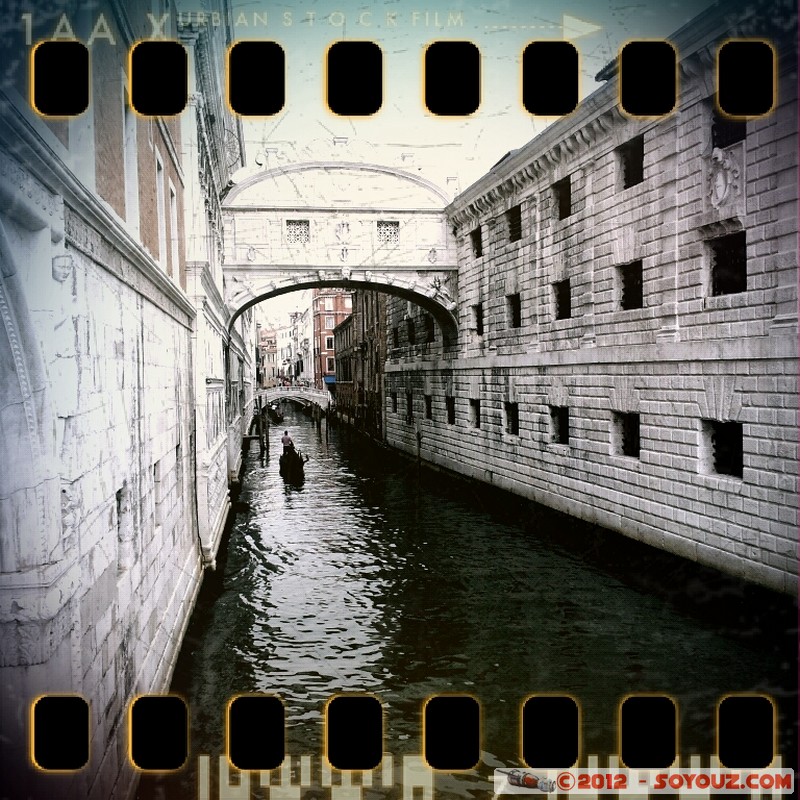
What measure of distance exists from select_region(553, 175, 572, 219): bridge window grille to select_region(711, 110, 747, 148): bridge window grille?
472 cm

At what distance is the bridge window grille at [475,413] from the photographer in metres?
20.1

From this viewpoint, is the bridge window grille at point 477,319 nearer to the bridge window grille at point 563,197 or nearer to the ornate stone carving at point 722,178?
the bridge window grille at point 563,197

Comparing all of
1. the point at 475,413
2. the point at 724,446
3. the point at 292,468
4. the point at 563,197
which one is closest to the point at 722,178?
the point at 724,446

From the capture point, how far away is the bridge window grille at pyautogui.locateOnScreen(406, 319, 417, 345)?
26812 millimetres

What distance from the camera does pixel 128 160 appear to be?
6.66 m

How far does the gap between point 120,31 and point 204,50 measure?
20.7ft

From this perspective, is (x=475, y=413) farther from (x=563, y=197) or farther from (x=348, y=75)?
(x=348, y=75)

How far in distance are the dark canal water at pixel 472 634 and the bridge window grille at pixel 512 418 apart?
10.5 feet

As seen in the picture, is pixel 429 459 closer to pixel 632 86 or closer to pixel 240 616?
pixel 240 616

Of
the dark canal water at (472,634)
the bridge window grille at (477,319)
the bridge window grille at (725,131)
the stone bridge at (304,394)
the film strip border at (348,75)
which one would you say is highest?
the bridge window grille at (725,131)

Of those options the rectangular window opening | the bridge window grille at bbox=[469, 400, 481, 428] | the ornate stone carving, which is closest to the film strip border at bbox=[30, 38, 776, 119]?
the ornate stone carving

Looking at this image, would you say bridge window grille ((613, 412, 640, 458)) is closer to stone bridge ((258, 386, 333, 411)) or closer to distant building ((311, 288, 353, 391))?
stone bridge ((258, 386, 333, 411))

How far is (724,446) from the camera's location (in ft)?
35.1

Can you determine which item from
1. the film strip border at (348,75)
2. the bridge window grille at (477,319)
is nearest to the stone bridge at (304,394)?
the bridge window grille at (477,319)
